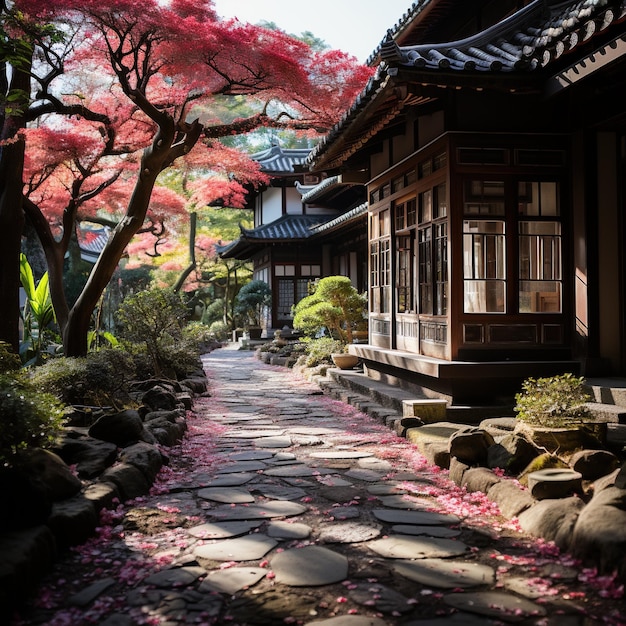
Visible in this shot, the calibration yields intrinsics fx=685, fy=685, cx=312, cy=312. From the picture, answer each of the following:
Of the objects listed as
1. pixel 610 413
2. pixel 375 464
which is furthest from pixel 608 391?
pixel 375 464

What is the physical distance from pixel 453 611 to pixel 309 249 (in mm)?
26024

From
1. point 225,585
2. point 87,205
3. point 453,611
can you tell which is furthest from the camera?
point 87,205

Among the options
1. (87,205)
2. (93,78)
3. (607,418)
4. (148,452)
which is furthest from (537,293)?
(87,205)

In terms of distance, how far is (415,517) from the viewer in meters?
5.09

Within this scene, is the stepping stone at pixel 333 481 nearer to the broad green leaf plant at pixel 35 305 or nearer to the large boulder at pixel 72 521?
the large boulder at pixel 72 521

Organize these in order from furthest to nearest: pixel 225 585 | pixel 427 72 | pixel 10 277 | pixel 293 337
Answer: pixel 293 337, pixel 10 277, pixel 427 72, pixel 225 585

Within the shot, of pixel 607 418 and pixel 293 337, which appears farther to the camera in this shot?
pixel 293 337

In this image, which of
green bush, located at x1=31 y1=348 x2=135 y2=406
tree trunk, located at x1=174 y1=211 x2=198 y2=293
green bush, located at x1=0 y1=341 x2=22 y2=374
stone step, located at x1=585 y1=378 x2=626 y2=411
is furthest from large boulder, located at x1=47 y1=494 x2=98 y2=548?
tree trunk, located at x1=174 y1=211 x2=198 y2=293

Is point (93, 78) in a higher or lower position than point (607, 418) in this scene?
higher

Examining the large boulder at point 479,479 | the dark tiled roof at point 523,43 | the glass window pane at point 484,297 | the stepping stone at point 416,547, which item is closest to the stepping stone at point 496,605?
the stepping stone at point 416,547

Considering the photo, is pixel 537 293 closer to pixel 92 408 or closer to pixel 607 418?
pixel 607 418

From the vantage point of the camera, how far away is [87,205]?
20016mm

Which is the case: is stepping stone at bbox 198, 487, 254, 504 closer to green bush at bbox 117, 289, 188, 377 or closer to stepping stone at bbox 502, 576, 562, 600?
stepping stone at bbox 502, 576, 562, 600

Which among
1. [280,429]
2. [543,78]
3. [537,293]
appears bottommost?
[280,429]
